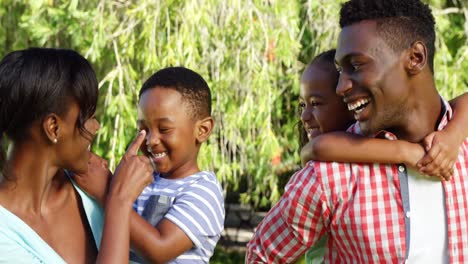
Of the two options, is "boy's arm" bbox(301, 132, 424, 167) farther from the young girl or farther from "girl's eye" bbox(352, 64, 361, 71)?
"girl's eye" bbox(352, 64, 361, 71)

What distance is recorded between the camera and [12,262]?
1.94m

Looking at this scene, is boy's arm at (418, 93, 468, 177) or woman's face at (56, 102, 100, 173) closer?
boy's arm at (418, 93, 468, 177)

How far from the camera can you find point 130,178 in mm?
2119

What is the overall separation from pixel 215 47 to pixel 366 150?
387 cm

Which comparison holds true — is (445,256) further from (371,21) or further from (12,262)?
(12,262)

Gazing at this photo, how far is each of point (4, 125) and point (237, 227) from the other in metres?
7.70

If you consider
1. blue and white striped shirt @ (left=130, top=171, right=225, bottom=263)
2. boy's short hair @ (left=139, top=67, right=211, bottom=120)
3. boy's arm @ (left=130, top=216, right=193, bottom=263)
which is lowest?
boy's arm @ (left=130, top=216, right=193, bottom=263)

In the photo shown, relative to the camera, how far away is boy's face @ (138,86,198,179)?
243 cm

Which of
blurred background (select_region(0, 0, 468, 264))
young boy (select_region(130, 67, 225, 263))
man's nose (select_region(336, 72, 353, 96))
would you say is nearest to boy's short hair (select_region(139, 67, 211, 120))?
young boy (select_region(130, 67, 225, 263))

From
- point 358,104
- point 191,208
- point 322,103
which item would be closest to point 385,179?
point 358,104

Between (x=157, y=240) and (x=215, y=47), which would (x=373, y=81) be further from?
(x=215, y=47)

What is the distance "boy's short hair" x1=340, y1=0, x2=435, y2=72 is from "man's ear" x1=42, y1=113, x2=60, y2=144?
0.70 meters

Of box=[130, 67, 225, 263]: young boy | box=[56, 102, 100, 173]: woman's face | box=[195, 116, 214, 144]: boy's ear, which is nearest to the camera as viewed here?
box=[56, 102, 100, 173]: woman's face

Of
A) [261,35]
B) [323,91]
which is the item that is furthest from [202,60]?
[323,91]
